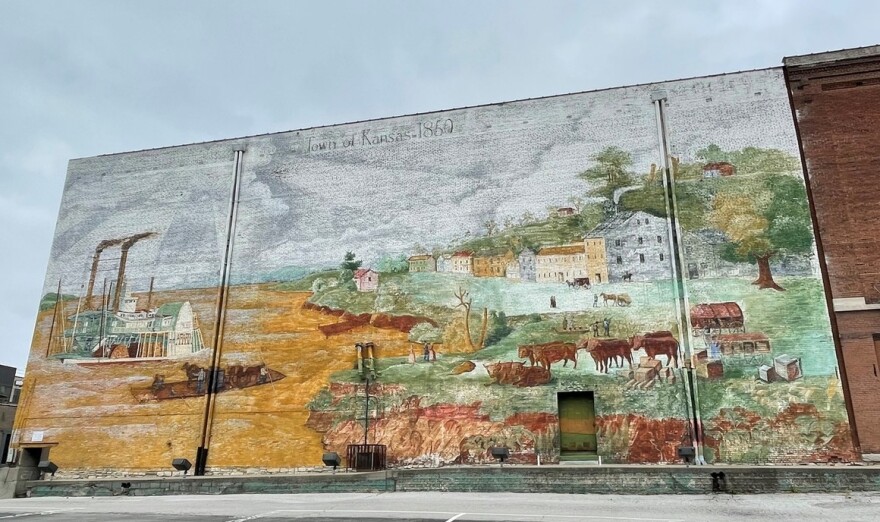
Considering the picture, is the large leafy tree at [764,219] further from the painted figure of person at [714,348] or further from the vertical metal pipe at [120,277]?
the vertical metal pipe at [120,277]

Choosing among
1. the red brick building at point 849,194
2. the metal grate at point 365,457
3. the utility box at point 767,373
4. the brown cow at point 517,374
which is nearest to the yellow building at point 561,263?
the brown cow at point 517,374

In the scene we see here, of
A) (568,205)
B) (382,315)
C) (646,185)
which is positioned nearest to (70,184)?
(382,315)

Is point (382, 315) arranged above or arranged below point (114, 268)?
below

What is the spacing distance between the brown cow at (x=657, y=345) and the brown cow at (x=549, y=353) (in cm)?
177

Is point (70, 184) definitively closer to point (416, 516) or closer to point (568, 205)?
point (568, 205)

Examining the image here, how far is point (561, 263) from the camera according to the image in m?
20.1

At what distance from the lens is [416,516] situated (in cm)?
1047

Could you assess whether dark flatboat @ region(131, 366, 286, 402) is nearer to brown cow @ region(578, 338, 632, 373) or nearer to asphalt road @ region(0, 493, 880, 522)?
asphalt road @ region(0, 493, 880, 522)

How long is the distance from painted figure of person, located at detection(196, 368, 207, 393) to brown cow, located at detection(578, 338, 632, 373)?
12.3m

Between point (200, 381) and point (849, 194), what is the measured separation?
2066 centimetres

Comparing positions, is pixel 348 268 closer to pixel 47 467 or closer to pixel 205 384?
pixel 205 384

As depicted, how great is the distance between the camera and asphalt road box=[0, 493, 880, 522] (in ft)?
33.8

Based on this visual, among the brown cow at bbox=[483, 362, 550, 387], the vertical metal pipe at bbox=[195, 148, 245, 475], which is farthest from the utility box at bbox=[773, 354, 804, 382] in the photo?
the vertical metal pipe at bbox=[195, 148, 245, 475]

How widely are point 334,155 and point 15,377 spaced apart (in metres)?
35.1
